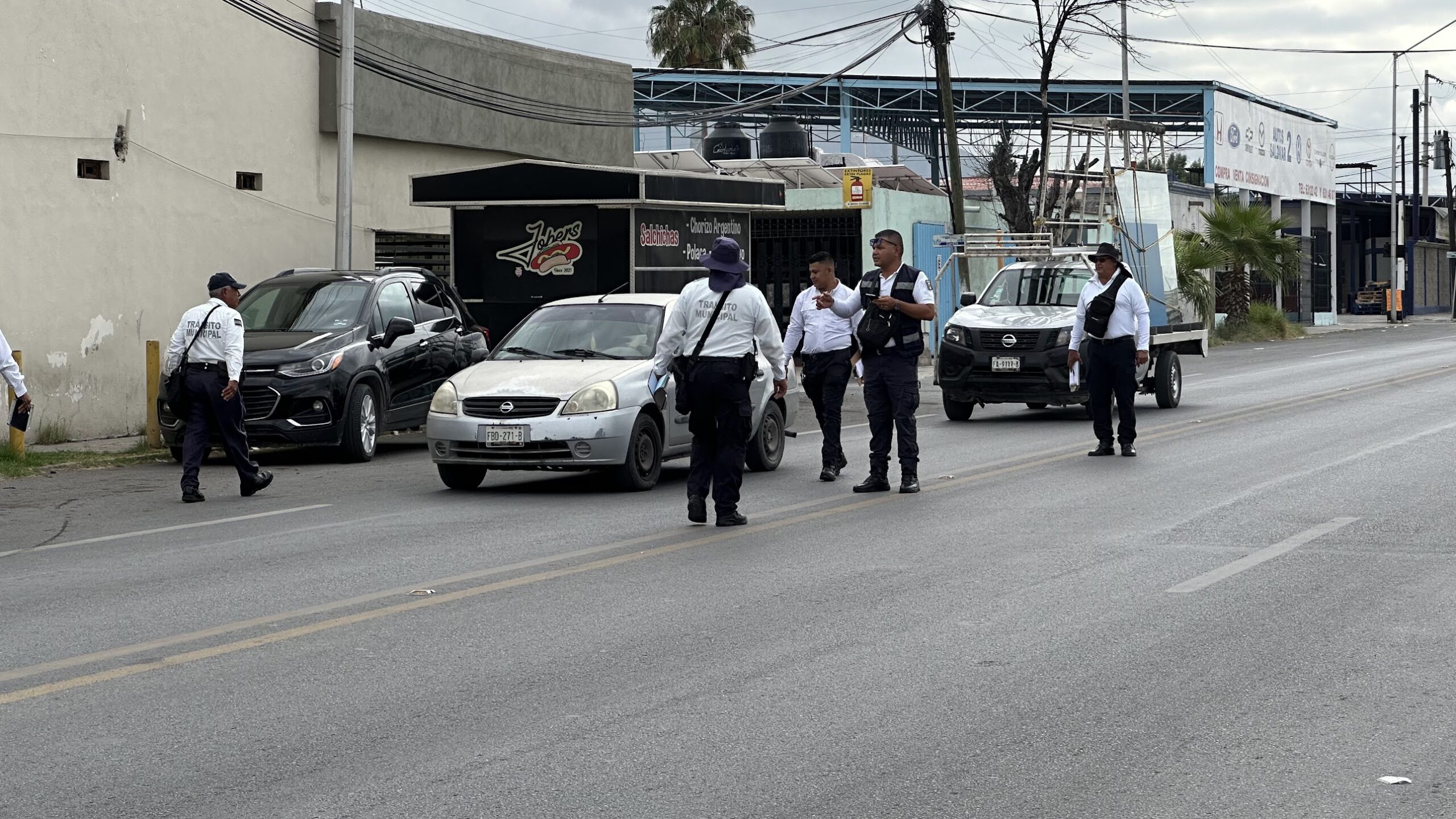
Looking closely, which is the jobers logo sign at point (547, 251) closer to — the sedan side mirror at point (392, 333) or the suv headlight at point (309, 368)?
the sedan side mirror at point (392, 333)

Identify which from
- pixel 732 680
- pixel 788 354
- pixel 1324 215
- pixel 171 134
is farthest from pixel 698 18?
pixel 732 680

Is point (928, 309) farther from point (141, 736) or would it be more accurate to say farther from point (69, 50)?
point (69, 50)

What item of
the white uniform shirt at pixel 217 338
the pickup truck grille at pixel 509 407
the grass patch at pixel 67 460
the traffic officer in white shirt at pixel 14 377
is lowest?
the grass patch at pixel 67 460

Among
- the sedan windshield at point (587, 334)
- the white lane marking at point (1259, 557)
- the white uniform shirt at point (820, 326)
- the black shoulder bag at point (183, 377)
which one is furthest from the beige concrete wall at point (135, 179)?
the white lane marking at point (1259, 557)

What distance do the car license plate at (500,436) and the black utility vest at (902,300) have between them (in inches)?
108

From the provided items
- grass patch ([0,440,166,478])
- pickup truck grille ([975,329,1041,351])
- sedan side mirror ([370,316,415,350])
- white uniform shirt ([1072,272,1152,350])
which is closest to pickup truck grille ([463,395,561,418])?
sedan side mirror ([370,316,415,350])

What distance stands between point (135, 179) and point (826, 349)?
10258 millimetres

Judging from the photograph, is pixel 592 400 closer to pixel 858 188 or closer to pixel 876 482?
pixel 876 482

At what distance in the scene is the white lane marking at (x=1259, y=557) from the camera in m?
8.74

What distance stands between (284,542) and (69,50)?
11.1 metres

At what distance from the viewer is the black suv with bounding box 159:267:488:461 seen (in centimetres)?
1617

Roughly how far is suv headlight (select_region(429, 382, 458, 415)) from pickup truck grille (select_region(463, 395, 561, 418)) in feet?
0.48

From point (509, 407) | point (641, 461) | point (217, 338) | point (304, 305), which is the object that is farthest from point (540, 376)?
point (304, 305)

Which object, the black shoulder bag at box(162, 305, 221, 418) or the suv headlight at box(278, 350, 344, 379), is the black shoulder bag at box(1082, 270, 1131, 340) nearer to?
the suv headlight at box(278, 350, 344, 379)
